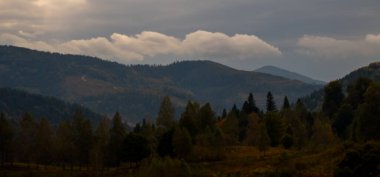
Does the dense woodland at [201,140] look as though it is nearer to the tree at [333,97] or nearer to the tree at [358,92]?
the tree at [333,97]

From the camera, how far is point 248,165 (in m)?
103

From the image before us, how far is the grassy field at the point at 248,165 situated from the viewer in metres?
85.0

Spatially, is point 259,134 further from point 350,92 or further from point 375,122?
point 350,92

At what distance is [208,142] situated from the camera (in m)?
117

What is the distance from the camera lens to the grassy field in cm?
8500

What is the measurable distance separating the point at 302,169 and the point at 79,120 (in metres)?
66.4

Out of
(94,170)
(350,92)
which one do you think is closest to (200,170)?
(94,170)

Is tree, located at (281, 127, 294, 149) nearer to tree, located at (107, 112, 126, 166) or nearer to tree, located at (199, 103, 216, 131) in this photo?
tree, located at (199, 103, 216, 131)

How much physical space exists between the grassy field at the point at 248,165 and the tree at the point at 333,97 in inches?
1504

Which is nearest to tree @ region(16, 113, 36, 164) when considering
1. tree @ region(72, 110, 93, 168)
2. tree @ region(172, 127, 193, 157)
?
tree @ region(72, 110, 93, 168)

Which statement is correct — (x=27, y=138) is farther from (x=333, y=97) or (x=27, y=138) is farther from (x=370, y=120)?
(x=370, y=120)

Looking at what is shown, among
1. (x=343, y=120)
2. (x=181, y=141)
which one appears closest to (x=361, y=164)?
(x=181, y=141)

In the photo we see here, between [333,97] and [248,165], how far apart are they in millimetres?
64981

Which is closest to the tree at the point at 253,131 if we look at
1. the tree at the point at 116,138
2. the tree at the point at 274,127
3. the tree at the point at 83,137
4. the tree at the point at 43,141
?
the tree at the point at 274,127
